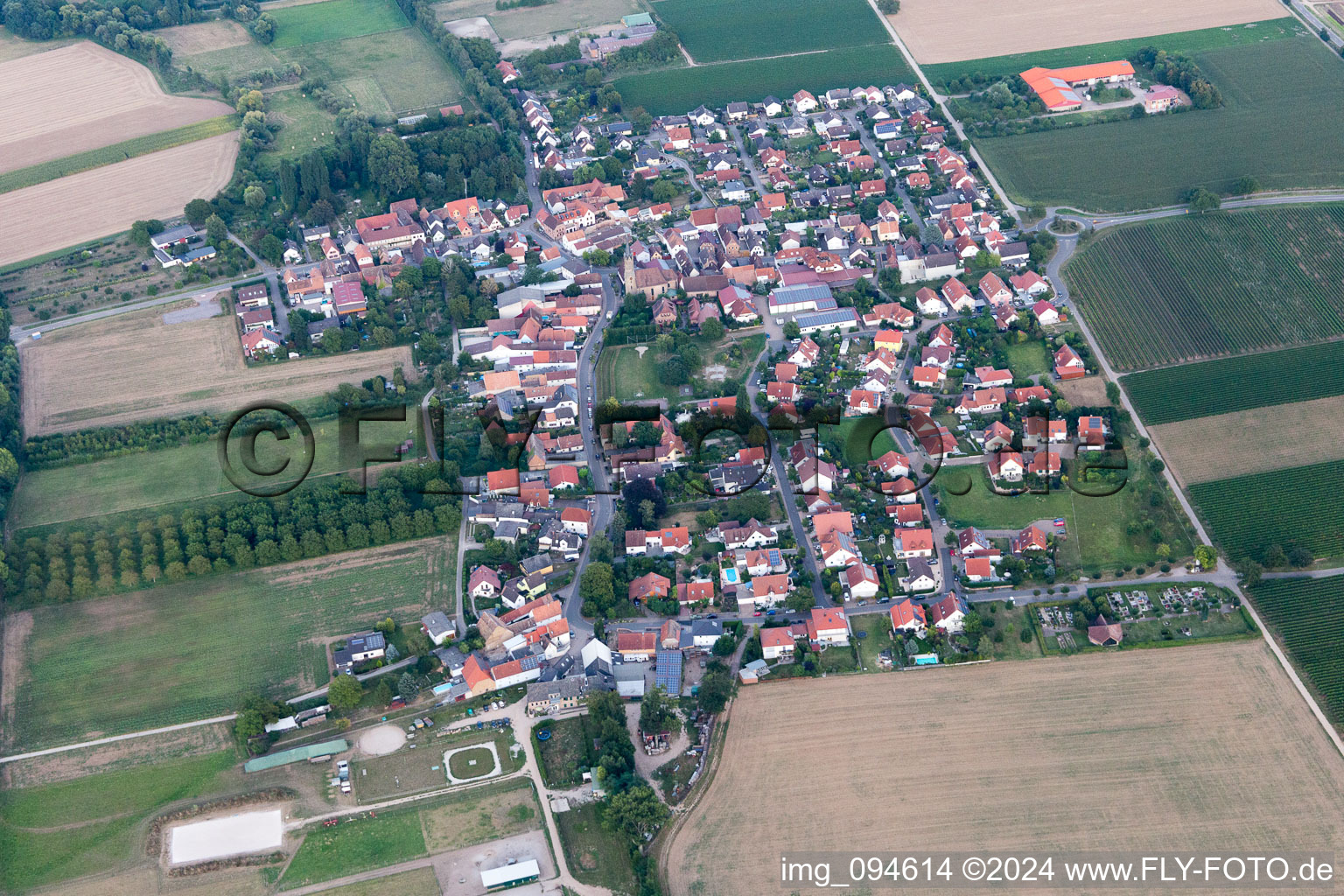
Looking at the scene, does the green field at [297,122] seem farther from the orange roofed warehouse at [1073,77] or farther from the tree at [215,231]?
the orange roofed warehouse at [1073,77]

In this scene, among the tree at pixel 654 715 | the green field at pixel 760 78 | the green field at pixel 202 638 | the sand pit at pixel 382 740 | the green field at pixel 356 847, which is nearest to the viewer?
the green field at pixel 356 847

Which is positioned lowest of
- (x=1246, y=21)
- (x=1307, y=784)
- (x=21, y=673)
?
(x=1307, y=784)

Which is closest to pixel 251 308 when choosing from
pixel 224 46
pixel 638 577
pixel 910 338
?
pixel 638 577

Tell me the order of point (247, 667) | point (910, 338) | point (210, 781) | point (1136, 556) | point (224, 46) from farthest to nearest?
point (224, 46), point (910, 338), point (1136, 556), point (247, 667), point (210, 781)

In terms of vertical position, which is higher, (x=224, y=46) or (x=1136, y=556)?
(x=224, y=46)

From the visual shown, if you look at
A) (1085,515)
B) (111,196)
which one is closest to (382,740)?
(1085,515)

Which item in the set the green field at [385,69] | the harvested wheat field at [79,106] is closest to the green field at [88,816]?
the green field at [385,69]

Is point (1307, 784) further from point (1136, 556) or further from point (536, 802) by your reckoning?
point (536, 802)
